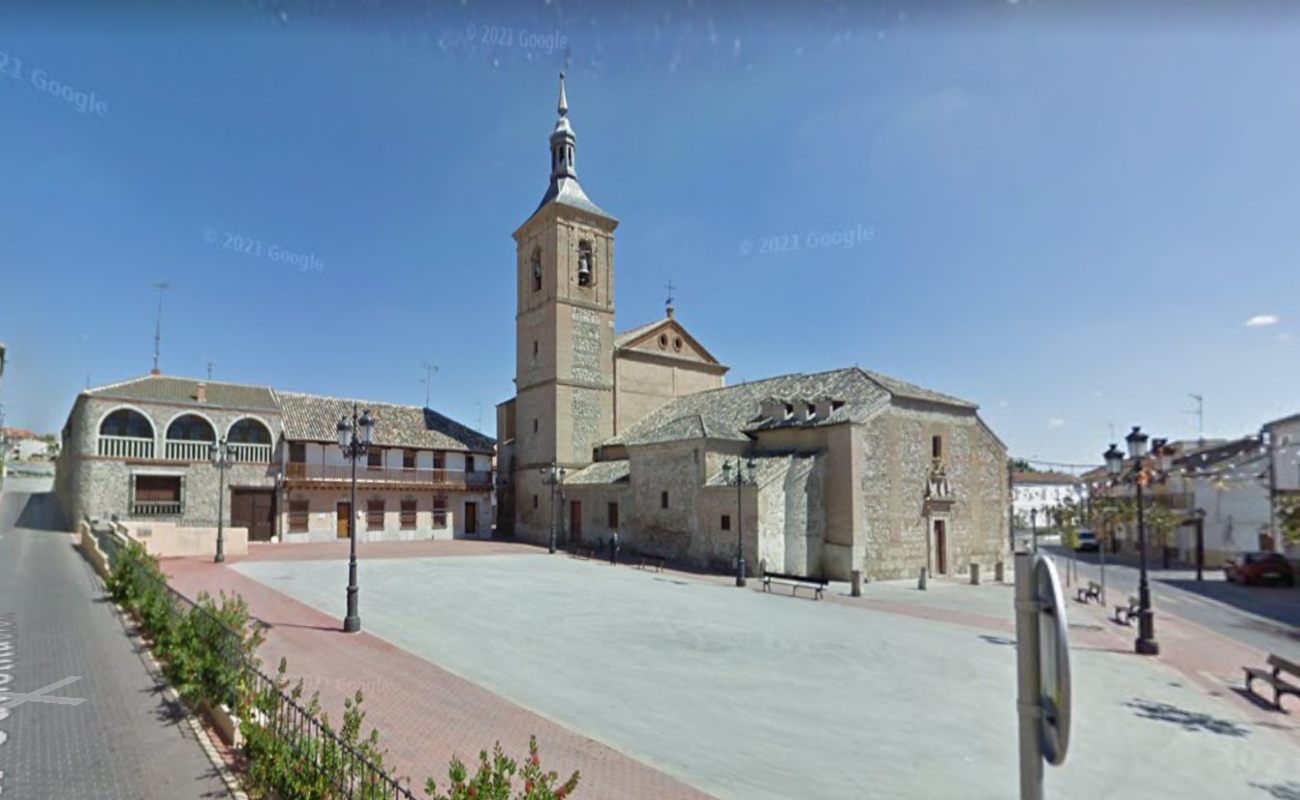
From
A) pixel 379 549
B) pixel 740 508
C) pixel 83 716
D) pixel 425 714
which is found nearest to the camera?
pixel 83 716

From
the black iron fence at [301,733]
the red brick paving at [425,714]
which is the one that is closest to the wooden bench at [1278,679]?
the red brick paving at [425,714]

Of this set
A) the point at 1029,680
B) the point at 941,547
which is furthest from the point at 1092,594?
the point at 1029,680

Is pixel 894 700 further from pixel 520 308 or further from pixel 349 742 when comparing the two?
pixel 520 308

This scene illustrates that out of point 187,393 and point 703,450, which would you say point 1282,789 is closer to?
point 703,450

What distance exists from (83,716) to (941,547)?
25171mm

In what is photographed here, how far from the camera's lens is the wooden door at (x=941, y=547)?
83.1ft

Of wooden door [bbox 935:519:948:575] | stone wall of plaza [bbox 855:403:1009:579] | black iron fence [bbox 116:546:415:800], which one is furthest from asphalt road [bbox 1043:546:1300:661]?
black iron fence [bbox 116:546:415:800]

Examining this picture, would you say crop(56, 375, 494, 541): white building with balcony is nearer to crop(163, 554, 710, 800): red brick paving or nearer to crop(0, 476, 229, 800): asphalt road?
crop(0, 476, 229, 800): asphalt road

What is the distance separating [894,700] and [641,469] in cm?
1931

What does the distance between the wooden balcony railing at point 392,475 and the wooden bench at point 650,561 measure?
1288 centimetres

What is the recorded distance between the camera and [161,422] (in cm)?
2891

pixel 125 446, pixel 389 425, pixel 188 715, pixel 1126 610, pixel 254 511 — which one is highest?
pixel 389 425

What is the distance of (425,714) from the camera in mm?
7965

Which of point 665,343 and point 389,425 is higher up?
point 665,343
